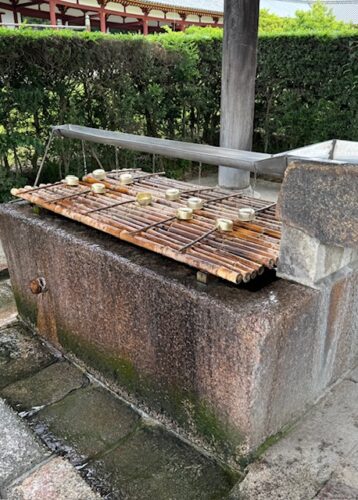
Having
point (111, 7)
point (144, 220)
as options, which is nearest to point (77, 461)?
point (144, 220)

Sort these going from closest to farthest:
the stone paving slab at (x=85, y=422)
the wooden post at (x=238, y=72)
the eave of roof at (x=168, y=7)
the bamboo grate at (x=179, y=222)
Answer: the bamboo grate at (x=179, y=222) < the stone paving slab at (x=85, y=422) < the wooden post at (x=238, y=72) < the eave of roof at (x=168, y=7)

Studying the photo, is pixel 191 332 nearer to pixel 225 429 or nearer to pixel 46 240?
pixel 225 429

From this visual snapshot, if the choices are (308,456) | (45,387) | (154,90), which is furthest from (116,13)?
(308,456)

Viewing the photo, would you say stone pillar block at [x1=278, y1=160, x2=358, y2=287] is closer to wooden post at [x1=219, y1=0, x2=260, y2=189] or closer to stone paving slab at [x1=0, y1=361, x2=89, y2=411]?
stone paving slab at [x1=0, y1=361, x2=89, y2=411]

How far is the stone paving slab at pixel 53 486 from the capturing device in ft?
7.11

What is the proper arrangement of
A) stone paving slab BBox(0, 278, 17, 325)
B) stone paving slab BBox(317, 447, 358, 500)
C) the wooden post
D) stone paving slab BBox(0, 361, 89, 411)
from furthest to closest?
the wooden post
stone paving slab BBox(0, 278, 17, 325)
stone paving slab BBox(0, 361, 89, 411)
stone paving slab BBox(317, 447, 358, 500)

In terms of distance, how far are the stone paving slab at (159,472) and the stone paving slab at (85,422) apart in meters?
0.10

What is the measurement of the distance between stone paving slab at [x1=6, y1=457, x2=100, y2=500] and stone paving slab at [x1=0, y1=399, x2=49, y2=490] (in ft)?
0.22

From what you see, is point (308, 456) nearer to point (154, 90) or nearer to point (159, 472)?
point (159, 472)

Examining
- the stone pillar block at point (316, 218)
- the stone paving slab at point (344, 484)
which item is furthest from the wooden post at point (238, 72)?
the stone paving slab at point (344, 484)

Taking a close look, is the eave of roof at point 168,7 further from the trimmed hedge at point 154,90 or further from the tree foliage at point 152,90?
the trimmed hedge at point 154,90

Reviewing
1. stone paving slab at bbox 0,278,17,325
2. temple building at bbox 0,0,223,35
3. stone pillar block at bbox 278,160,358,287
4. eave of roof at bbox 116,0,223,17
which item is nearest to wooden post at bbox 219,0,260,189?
stone paving slab at bbox 0,278,17,325

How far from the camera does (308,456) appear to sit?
7.29 ft

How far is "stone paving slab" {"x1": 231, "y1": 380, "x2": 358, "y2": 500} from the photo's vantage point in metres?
2.06
